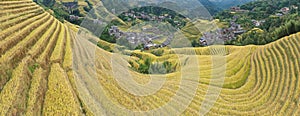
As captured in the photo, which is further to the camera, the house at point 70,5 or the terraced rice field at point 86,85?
the house at point 70,5

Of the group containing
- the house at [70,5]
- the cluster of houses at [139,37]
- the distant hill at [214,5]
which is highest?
the distant hill at [214,5]

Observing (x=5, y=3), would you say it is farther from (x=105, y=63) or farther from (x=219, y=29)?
(x=219, y=29)

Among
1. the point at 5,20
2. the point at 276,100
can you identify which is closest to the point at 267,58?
the point at 276,100

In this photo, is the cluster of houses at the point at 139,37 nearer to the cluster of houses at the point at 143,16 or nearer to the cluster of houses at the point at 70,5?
→ the cluster of houses at the point at 143,16

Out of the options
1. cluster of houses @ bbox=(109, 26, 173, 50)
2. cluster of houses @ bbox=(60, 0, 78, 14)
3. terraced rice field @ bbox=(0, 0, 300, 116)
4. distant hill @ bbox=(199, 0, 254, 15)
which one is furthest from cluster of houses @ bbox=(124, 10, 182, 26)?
terraced rice field @ bbox=(0, 0, 300, 116)

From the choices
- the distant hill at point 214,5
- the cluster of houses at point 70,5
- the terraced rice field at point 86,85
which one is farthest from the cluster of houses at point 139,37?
the distant hill at point 214,5

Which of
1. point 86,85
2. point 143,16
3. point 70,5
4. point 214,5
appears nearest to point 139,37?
point 143,16

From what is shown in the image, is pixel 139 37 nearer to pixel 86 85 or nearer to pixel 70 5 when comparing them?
pixel 70 5

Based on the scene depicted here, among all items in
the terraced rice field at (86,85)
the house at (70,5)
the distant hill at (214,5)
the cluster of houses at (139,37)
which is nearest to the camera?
the terraced rice field at (86,85)

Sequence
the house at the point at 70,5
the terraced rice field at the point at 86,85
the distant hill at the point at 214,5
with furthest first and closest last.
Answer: the distant hill at the point at 214,5
the house at the point at 70,5
the terraced rice field at the point at 86,85
